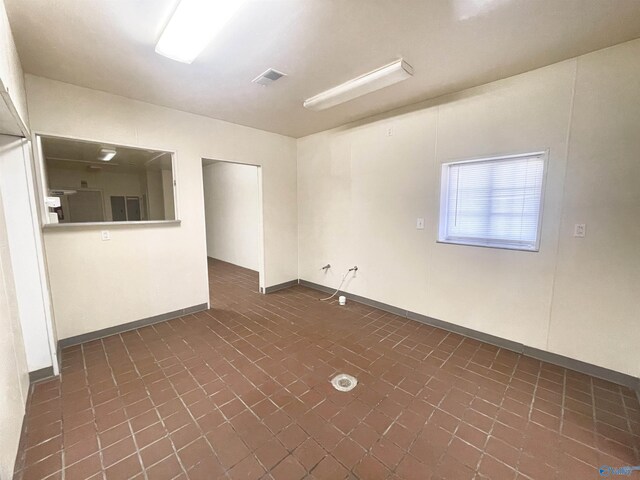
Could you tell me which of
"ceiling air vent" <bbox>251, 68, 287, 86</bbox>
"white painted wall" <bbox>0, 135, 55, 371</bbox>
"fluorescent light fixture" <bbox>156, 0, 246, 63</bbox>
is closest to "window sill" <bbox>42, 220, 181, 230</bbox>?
"white painted wall" <bbox>0, 135, 55, 371</bbox>

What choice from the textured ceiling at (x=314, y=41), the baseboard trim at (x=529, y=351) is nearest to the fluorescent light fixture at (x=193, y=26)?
the textured ceiling at (x=314, y=41)

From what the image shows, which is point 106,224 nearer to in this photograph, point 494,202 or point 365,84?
point 365,84

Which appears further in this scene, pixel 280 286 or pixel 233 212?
pixel 233 212

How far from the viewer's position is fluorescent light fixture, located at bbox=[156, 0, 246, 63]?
5.06 ft

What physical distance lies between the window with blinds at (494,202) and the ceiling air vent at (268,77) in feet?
6.62

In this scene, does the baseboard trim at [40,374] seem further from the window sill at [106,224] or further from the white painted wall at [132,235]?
the window sill at [106,224]

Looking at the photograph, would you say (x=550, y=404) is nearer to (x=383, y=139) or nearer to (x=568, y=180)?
(x=568, y=180)

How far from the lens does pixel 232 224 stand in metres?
6.40

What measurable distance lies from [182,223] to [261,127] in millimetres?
1876

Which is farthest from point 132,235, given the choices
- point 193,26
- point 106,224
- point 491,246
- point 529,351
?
point 529,351

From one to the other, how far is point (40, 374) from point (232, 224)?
177 inches

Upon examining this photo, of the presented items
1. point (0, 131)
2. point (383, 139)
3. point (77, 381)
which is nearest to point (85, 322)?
point (77, 381)

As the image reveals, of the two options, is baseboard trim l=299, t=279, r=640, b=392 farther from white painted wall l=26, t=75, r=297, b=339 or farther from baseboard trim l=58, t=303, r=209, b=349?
white painted wall l=26, t=75, r=297, b=339

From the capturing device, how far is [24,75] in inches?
90.0
